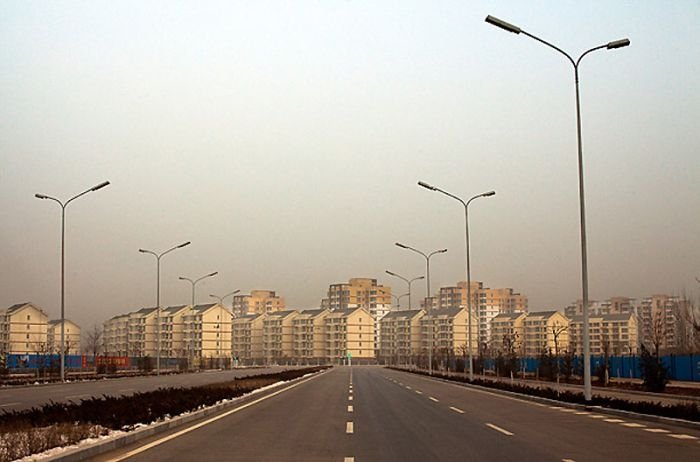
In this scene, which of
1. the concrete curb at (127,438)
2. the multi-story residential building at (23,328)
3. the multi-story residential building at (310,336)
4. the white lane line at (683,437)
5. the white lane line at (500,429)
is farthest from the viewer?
the multi-story residential building at (310,336)

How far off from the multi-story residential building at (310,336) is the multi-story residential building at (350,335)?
148 centimetres

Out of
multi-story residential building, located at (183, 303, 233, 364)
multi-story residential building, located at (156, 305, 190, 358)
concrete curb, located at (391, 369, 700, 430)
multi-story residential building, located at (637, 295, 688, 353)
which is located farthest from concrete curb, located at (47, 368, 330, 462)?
multi-story residential building, located at (156, 305, 190, 358)

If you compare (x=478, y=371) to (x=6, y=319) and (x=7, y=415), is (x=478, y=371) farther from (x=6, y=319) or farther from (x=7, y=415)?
(x=6, y=319)

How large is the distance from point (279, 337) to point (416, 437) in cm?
16726

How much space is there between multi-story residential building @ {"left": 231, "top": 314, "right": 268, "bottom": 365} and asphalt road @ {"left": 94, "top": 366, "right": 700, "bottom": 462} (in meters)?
164

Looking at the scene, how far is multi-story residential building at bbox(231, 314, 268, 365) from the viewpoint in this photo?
188000 mm

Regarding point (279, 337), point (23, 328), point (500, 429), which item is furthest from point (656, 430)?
point (279, 337)

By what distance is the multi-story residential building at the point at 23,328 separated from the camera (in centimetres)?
11781

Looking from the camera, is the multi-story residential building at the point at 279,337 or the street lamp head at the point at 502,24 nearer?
the street lamp head at the point at 502,24

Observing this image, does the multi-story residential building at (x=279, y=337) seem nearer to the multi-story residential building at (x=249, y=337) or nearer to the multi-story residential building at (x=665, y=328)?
the multi-story residential building at (x=249, y=337)

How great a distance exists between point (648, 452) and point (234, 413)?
11679mm

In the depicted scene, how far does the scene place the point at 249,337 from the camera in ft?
627

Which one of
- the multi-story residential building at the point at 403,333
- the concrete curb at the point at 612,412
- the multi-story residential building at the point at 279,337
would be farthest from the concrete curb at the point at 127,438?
the multi-story residential building at the point at 279,337

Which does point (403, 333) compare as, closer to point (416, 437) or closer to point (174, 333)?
point (174, 333)
